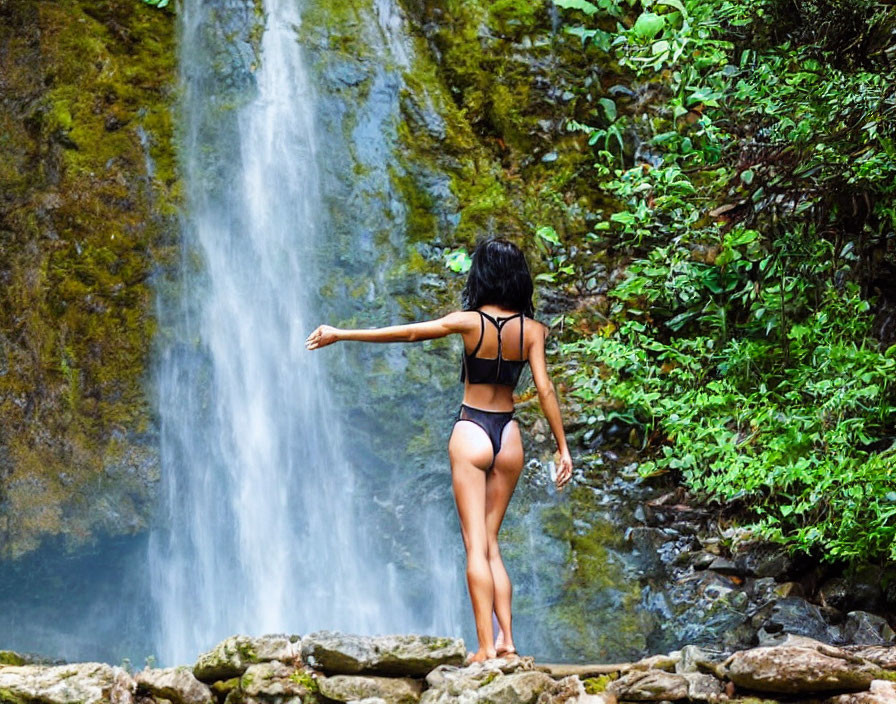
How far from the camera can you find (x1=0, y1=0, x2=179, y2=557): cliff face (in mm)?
8844

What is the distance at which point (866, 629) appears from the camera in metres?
6.52

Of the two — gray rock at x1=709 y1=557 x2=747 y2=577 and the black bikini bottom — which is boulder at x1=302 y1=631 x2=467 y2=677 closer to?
the black bikini bottom

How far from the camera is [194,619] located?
836 centimetres

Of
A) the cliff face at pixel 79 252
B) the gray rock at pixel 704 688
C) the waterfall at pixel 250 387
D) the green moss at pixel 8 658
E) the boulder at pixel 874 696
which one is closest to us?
the boulder at pixel 874 696

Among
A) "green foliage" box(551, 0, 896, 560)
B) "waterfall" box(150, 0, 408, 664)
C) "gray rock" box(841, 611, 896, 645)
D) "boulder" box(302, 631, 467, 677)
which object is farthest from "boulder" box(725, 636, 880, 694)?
"waterfall" box(150, 0, 408, 664)

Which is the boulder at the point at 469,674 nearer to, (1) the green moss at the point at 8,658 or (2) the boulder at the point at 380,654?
(2) the boulder at the point at 380,654

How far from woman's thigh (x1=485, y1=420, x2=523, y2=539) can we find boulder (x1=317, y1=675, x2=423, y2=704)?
1055 millimetres

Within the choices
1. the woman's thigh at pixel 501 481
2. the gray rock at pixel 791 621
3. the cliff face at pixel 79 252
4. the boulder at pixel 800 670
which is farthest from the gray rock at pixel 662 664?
the cliff face at pixel 79 252

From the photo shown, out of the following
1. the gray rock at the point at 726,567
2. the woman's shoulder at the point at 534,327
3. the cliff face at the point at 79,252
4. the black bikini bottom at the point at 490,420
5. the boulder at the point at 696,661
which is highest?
the cliff face at the point at 79,252

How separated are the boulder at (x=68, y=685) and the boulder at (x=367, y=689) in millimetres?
735

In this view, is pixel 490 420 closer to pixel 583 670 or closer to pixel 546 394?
pixel 546 394

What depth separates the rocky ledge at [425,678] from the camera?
3391 millimetres

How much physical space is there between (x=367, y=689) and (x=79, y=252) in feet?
22.1

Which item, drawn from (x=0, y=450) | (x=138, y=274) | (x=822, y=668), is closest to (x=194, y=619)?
(x=0, y=450)
